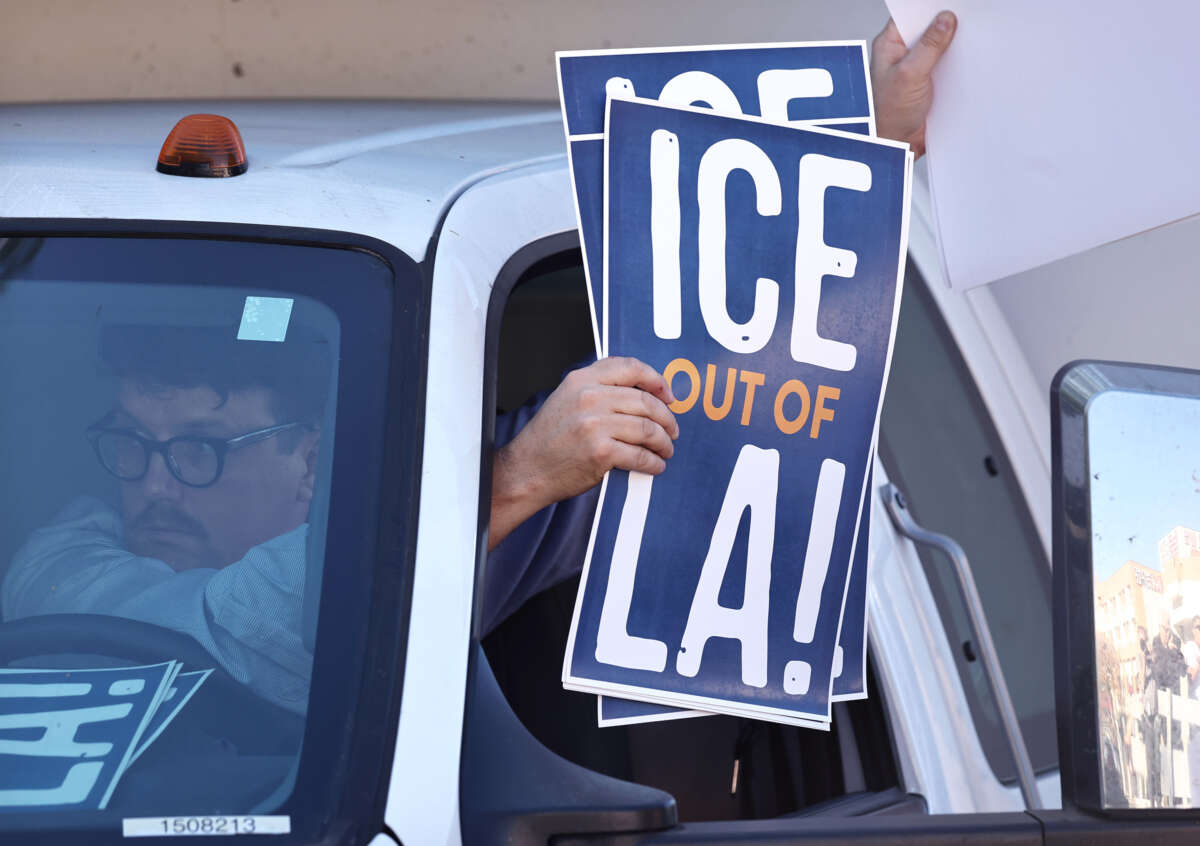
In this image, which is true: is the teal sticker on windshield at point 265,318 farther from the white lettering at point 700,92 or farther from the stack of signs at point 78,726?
the white lettering at point 700,92

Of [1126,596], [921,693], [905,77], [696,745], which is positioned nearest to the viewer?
[1126,596]

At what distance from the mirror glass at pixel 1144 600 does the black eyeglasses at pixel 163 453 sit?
894 millimetres

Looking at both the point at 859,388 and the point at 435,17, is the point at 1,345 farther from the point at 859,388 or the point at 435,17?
the point at 435,17

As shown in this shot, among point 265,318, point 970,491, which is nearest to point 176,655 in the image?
point 265,318

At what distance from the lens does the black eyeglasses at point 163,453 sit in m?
1.54

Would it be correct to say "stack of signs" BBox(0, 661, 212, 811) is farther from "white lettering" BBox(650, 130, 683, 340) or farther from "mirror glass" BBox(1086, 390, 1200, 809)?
"mirror glass" BBox(1086, 390, 1200, 809)

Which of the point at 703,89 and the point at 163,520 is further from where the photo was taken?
the point at 703,89

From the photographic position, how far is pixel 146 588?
4.91ft

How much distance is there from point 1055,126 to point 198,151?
1075 mm

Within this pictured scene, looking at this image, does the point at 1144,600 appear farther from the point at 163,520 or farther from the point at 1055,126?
the point at 163,520

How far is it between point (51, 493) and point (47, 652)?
0.18m

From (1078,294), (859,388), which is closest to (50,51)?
(859,388)

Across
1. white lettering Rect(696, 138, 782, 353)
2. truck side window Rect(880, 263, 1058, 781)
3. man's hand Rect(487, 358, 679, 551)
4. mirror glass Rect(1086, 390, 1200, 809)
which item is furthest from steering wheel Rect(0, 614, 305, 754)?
truck side window Rect(880, 263, 1058, 781)

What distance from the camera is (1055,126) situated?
1.81 m
